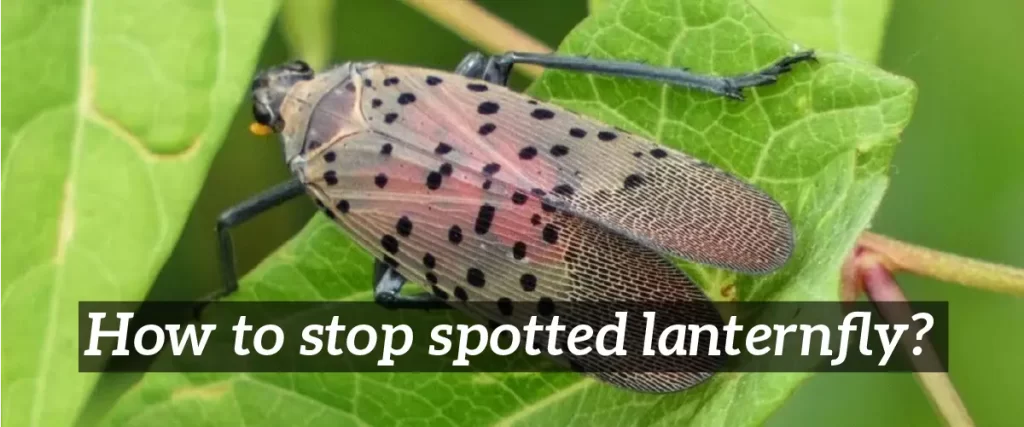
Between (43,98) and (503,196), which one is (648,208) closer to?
(503,196)

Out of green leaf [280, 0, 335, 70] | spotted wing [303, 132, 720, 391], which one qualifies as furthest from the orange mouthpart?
spotted wing [303, 132, 720, 391]

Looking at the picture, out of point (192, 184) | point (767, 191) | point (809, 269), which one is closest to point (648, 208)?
point (767, 191)

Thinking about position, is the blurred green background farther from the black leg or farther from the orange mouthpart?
the orange mouthpart

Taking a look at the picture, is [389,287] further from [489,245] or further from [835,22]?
[835,22]

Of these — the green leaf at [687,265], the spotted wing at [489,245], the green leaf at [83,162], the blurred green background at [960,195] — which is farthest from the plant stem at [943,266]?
the blurred green background at [960,195]

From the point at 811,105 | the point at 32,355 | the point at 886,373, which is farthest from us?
the point at 886,373

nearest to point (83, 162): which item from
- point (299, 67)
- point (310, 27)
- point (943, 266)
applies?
point (299, 67)
